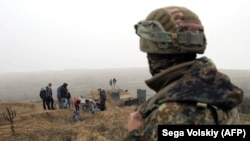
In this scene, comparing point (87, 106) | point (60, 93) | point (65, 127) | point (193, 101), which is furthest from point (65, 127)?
point (193, 101)

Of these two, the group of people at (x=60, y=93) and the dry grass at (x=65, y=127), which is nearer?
the dry grass at (x=65, y=127)

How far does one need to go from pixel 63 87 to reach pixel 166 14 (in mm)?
17410

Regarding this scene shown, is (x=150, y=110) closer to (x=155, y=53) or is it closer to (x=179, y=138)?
(x=179, y=138)

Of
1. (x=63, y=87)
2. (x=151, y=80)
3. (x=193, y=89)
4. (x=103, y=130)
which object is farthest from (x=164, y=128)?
(x=63, y=87)

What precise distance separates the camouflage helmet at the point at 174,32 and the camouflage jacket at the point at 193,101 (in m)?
0.12

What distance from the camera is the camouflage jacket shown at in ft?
5.93

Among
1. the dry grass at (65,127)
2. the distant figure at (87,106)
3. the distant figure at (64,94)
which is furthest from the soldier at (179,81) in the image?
the distant figure at (87,106)

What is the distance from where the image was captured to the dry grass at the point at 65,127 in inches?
558

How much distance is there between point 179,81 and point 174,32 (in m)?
0.29

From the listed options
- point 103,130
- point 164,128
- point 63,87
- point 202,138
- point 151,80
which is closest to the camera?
point 164,128

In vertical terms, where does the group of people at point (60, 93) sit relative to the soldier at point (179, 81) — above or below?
below

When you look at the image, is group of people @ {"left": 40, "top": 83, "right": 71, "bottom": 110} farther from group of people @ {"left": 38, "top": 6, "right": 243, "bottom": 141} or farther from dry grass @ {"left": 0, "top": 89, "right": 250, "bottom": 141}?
group of people @ {"left": 38, "top": 6, "right": 243, "bottom": 141}

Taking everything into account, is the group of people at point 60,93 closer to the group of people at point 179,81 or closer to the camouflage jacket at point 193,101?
the group of people at point 179,81

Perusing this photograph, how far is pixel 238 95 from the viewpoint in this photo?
191 centimetres
